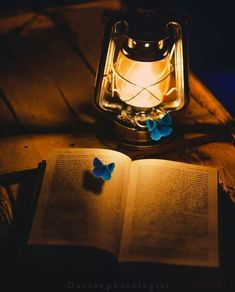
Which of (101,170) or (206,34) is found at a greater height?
(101,170)

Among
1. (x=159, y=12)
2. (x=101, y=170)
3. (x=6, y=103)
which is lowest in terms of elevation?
(x=6, y=103)

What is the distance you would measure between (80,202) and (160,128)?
0.35 m

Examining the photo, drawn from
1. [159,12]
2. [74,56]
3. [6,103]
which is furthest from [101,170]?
[74,56]

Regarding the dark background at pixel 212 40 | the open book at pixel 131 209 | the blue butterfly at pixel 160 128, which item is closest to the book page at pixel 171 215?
the open book at pixel 131 209

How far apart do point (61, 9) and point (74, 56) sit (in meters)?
0.34

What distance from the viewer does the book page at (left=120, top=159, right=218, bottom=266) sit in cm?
107

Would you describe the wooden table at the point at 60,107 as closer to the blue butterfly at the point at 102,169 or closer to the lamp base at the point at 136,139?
the lamp base at the point at 136,139

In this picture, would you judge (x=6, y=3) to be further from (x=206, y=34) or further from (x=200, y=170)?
(x=200, y=170)

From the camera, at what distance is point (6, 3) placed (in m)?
2.70

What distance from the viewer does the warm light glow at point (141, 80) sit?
134cm

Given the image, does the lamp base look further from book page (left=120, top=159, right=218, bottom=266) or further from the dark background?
the dark background

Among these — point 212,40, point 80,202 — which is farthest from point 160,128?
point 212,40

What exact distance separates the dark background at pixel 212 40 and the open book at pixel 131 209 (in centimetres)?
94

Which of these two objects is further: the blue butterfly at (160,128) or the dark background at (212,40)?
the dark background at (212,40)
